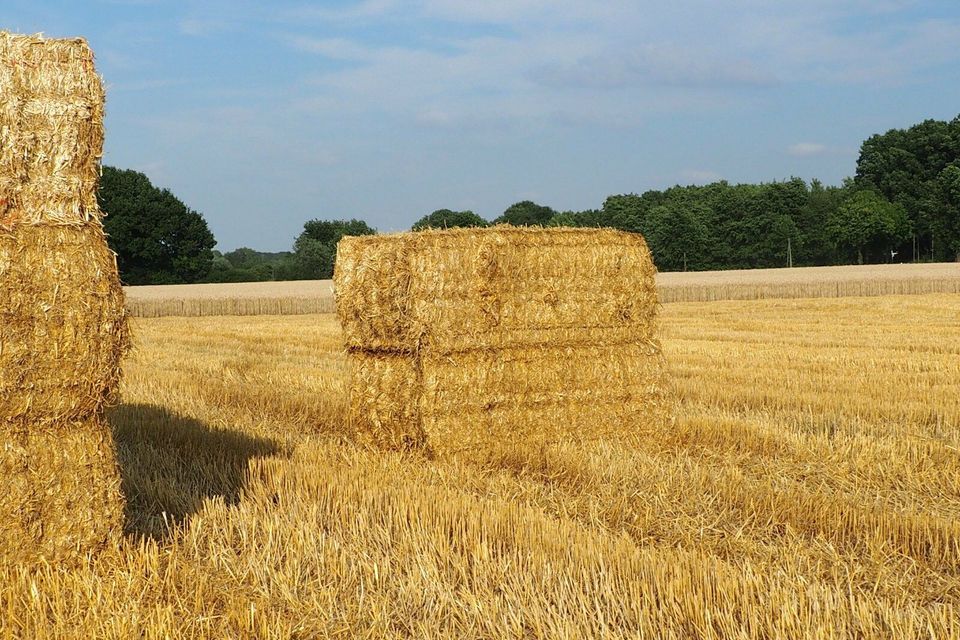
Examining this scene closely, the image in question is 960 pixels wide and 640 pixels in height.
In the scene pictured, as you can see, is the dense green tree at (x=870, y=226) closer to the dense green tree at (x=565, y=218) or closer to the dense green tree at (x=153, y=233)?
the dense green tree at (x=565, y=218)

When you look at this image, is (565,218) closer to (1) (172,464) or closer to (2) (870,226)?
(2) (870,226)

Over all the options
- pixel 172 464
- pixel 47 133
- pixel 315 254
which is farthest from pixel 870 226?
pixel 47 133

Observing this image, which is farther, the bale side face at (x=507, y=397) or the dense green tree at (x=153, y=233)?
the dense green tree at (x=153, y=233)

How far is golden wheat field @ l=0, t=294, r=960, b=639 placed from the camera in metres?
4.91

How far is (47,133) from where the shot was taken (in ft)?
19.3

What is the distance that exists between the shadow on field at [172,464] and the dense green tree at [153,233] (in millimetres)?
59815

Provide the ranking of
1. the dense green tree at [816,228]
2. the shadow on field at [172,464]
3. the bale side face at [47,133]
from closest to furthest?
1. the bale side face at [47,133]
2. the shadow on field at [172,464]
3. the dense green tree at [816,228]

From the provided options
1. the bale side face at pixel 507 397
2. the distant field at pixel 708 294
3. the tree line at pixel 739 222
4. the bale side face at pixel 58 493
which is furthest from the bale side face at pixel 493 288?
the tree line at pixel 739 222

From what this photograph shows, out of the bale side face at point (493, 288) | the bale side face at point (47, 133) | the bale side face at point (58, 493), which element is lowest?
the bale side face at point (58, 493)

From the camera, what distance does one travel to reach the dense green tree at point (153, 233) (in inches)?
2670

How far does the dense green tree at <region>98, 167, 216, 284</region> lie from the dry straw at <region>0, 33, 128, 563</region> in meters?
63.9

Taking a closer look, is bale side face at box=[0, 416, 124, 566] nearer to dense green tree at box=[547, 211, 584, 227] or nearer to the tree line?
the tree line

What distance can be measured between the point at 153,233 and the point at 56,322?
217 feet

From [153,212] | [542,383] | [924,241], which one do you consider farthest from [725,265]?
[542,383]
